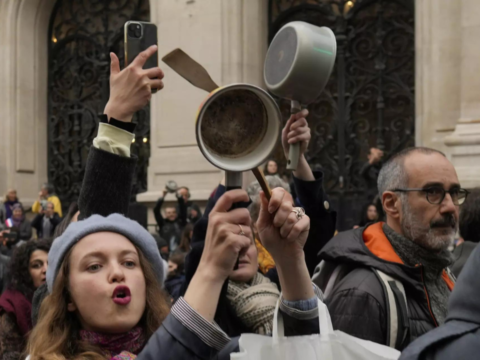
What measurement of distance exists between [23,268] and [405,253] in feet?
10.2

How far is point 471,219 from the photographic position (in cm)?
408

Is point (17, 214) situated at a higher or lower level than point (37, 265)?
lower

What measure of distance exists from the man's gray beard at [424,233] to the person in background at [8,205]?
12.2m

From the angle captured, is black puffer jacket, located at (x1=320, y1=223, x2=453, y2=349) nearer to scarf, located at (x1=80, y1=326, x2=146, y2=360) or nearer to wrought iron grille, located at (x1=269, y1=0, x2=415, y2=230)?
scarf, located at (x1=80, y1=326, x2=146, y2=360)

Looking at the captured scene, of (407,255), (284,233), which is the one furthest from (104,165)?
(407,255)

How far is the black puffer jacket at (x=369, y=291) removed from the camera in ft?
9.04

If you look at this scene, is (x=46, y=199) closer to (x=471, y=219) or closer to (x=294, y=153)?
(x=471, y=219)

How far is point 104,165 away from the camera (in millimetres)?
2670

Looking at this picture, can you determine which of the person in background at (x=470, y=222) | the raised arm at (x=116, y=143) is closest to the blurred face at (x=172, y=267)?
the person in background at (x=470, y=222)

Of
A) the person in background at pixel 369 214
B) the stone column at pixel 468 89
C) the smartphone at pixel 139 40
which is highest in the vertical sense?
the stone column at pixel 468 89

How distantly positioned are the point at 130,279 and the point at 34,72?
49.4 ft

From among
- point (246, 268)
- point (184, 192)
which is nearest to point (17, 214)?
point (184, 192)

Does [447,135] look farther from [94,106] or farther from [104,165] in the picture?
[104,165]

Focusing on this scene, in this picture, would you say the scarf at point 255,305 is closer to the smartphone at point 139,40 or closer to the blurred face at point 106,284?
the blurred face at point 106,284
